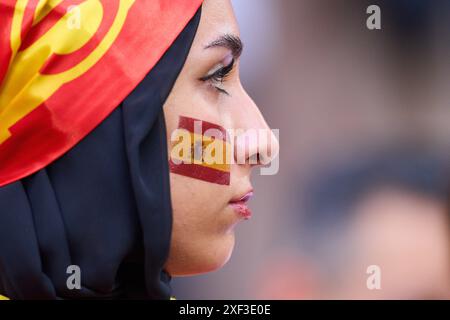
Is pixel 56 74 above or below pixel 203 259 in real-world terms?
above

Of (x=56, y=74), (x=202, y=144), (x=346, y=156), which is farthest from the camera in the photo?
(x=346, y=156)

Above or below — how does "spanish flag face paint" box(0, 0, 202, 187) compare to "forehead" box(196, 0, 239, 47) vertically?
below

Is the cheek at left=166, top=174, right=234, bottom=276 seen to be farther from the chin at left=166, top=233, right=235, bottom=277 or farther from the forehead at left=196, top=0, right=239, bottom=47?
the forehead at left=196, top=0, right=239, bottom=47

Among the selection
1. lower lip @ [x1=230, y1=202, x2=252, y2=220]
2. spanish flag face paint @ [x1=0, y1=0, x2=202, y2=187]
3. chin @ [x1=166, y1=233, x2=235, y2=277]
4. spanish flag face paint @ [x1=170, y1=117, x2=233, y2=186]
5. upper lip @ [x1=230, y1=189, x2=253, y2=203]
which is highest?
spanish flag face paint @ [x1=0, y1=0, x2=202, y2=187]

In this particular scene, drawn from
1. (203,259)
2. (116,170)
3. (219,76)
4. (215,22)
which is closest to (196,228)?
(203,259)

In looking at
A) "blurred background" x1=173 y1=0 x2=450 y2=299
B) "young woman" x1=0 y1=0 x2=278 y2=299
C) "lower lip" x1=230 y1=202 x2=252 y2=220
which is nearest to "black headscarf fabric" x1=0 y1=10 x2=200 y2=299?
"young woman" x1=0 y1=0 x2=278 y2=299

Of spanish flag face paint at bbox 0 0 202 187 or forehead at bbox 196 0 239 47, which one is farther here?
forehead at bbox 196 0 239 47

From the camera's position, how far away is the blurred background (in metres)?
2.61

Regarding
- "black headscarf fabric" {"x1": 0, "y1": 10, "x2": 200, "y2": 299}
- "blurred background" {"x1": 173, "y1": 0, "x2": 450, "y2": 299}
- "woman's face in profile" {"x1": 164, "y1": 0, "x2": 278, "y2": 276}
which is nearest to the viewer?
"black headscarf fabric" {"x1": 0, "y1": 10, "x2": 200, "y2": 299}

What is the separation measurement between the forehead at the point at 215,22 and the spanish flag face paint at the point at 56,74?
152mm

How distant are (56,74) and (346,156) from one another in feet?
5.25

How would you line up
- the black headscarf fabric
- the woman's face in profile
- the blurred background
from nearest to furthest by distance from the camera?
the black headscarf fabric < the woman's face in profile < the blurred background

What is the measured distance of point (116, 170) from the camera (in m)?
1.48

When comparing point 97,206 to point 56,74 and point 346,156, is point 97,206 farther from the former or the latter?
point 346,156
